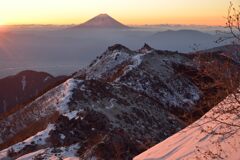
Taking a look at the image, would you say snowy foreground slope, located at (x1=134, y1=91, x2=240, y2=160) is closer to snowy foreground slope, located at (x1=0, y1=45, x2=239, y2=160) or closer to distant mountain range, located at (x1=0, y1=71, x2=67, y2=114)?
snowy foreground slope, located at (x1=0, y1=45, x2=239, y2=160)

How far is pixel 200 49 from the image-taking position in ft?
26.5

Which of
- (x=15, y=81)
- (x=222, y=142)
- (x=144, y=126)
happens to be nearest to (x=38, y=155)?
(x=222, y=142)

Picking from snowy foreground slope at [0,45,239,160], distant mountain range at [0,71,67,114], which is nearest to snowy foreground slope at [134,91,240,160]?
snowy foreground slope at [0,45,239,160]

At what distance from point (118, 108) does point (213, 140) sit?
20582mm

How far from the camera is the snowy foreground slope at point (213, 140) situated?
8405mm

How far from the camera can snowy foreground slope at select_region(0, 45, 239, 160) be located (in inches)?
432

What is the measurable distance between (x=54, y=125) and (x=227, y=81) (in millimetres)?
15871

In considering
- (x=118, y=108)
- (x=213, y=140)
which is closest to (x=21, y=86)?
(x=118, y=108)

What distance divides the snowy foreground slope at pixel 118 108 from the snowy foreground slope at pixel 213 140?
1.07 feet

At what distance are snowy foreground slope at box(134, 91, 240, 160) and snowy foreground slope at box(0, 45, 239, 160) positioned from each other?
1.07ft

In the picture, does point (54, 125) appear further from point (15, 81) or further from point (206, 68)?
point (15, 81)

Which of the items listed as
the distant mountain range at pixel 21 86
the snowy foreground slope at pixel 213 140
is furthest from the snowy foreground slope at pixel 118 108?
the distant mountain range at pixel 21 86

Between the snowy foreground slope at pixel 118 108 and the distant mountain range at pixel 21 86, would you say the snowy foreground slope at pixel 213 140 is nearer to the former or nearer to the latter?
the snowy foreground slope at pixel 118 108

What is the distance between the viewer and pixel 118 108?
29672mm
